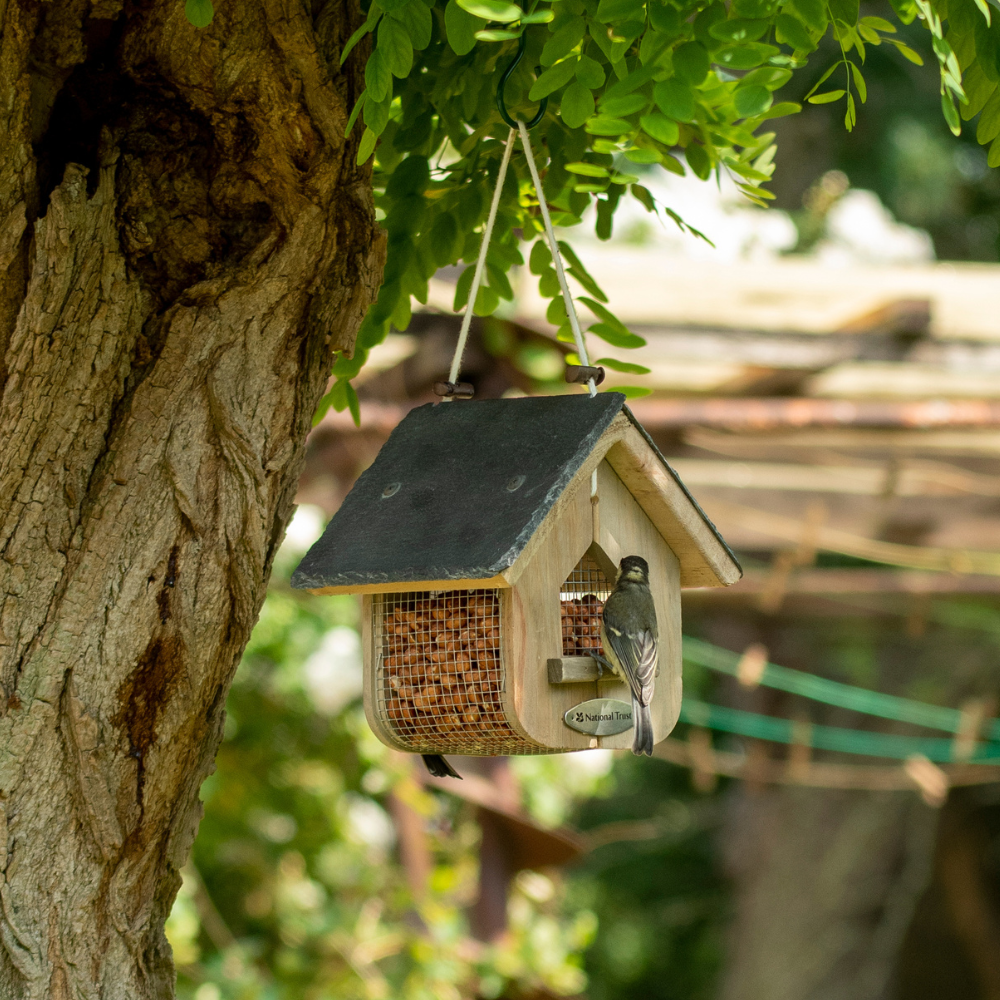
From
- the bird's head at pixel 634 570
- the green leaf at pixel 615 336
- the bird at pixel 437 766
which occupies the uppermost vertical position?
the green leaf at pixel 615 336

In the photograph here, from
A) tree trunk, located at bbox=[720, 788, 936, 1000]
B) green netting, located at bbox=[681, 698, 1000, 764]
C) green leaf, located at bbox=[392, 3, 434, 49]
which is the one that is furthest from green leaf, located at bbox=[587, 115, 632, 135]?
tree trunk, located at bbox=[720, 788, 936, 1000]

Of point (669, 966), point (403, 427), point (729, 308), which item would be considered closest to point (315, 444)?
point (729, 308)

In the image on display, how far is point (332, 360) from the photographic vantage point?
1710 mm

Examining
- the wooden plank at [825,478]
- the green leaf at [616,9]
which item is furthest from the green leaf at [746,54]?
the wooden plank at [825,478]

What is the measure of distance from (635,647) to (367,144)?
69 centimetres

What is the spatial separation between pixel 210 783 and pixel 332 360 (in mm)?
4514

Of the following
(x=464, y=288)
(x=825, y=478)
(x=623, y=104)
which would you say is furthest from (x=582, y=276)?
(x=825, y=478)

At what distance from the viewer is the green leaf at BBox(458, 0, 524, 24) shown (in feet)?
4.45

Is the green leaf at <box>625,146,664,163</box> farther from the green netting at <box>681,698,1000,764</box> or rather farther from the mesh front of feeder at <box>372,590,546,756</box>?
the green netting at <box>681,698,1000,764</box>

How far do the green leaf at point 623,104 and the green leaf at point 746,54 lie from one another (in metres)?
0.09

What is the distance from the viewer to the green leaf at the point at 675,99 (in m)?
1.40

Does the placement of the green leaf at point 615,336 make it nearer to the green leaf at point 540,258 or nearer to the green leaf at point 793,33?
the green leaf at point 540,258

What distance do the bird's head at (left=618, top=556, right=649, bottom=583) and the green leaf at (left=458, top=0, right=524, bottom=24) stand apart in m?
0.71

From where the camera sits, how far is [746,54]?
142 cm
